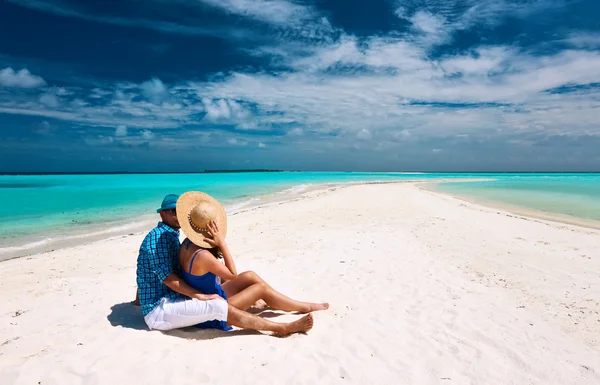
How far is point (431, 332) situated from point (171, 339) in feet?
9.50

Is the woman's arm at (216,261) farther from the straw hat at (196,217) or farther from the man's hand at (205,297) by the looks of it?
the man's hand at (205,297)

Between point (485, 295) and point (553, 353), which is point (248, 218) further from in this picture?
point (553, 353)

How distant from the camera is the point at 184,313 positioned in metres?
3.88

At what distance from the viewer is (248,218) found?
1431 centimetres

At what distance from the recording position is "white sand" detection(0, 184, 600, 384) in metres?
3.36

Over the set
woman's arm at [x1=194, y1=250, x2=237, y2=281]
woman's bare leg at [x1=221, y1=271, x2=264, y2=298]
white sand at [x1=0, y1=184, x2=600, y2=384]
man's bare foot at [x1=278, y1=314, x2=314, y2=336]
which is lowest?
white sand at [x1=0, y1=184, x2=600, y2=384]

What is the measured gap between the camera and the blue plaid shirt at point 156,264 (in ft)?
12.4

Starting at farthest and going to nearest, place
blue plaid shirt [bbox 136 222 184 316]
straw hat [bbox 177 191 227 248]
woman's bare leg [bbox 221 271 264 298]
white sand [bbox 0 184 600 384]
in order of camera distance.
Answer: woman's bare leg [bbox 221 271 264 298]
blue plaid shirt [bbox 136 222 184 316]
straw hat [bbox 177 191 227 248]
white sand [bbox 0 184 600 384]

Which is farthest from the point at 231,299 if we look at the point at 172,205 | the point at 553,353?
the point at 553,353

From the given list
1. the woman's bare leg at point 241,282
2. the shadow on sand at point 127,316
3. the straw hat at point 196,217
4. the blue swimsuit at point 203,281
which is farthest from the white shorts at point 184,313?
the straw hat at point 196,217

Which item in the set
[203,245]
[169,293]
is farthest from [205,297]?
[203,245]

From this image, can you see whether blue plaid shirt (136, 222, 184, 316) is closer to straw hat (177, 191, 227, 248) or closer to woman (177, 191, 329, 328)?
woman (177, 191, 329, 328)

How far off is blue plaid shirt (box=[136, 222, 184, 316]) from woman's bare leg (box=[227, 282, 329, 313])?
0.71m

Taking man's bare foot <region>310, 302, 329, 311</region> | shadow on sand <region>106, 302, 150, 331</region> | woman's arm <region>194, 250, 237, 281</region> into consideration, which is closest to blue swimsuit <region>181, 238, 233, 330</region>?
woman's arm <region>194, 250, 237, 281</region>
